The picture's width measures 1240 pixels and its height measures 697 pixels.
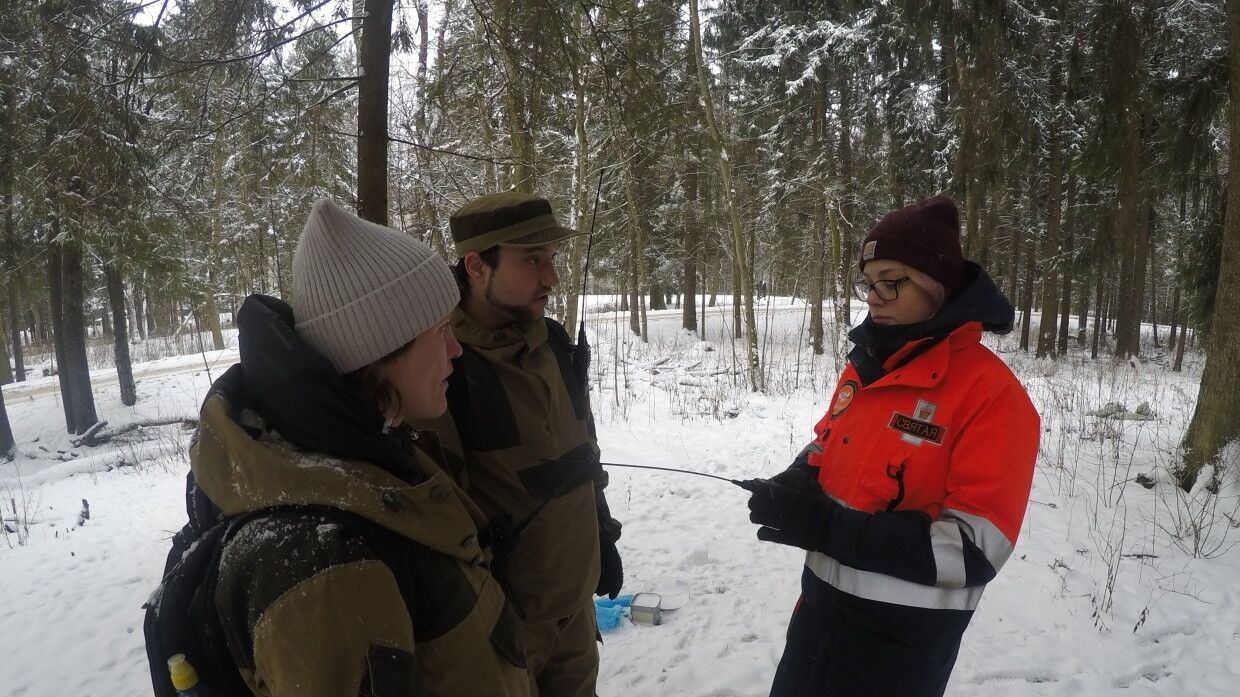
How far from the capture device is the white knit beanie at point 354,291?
1.01 meters

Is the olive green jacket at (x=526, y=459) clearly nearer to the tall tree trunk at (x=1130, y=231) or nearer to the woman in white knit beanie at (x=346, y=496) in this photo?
the woman in white knit beanie at (x=346, y=496)

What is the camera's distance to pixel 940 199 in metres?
1.79

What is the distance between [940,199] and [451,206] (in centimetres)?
A: 1091

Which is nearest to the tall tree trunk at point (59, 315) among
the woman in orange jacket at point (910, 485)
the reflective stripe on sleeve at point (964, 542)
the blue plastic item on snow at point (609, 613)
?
the blue plastic item on snow at point (609, 613)

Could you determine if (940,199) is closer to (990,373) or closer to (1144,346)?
(990,373)

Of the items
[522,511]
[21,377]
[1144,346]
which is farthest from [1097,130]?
[21,377]

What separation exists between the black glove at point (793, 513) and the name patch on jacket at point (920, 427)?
0.94 ft

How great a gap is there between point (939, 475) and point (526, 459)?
118 centimetres

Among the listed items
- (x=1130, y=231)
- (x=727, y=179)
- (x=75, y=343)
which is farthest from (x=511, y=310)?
(x=75, y=343)

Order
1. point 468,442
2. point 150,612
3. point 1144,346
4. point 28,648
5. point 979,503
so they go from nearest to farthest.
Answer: point 150,612
point 979,503
point 468,442
point 28,648
point 1144,346

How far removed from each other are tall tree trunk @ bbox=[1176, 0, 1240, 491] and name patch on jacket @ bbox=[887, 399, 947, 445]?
4581mm

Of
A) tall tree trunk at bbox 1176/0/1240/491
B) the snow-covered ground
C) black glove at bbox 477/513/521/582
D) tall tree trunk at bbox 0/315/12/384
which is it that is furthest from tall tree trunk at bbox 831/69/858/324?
tall tree trunk at bbox 0/315/12/384

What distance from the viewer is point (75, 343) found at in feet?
40.2

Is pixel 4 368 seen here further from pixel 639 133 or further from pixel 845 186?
pixel 845 186
